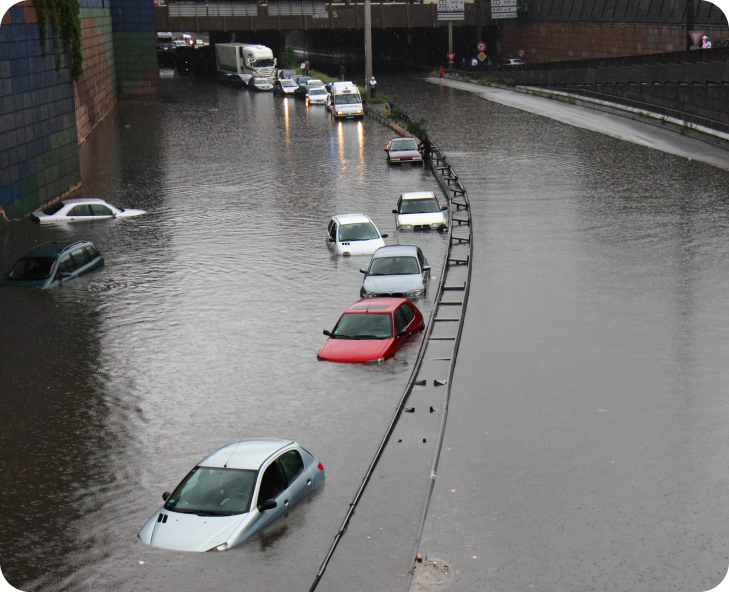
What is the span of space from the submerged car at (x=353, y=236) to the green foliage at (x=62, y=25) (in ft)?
45.3

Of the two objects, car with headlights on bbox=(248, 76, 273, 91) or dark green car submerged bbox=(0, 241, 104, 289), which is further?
car with headlights on bbox=(248, 76, 273, 91)

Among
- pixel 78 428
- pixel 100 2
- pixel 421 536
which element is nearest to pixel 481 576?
pixel 421 536

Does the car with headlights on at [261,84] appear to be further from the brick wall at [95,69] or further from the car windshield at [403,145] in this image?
the car windshield at [403,145]

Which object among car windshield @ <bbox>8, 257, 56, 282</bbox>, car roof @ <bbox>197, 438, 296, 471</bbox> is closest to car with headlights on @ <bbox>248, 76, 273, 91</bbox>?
car windshield @ <bbox>8, 257, 56, 282</bbox>

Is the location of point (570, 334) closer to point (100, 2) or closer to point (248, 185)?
point (248, 185)

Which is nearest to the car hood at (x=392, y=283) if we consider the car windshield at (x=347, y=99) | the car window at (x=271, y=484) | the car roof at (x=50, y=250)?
the car roof at (x=50, y=250)

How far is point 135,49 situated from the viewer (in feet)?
235

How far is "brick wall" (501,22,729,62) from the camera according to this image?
70125 mm

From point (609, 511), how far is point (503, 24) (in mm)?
93520

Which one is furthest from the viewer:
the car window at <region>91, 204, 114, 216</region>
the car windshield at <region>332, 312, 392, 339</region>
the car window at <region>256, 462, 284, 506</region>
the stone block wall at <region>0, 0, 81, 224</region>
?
the car window at <region>91, 204, 114, 216</region>

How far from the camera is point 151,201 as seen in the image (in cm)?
3847

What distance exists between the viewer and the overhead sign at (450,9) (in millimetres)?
90312

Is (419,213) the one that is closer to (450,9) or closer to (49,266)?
(49,266)

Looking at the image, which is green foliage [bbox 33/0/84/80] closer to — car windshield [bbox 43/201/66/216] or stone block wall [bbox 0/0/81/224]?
stone block wall [bbox 0/0/81/224]
